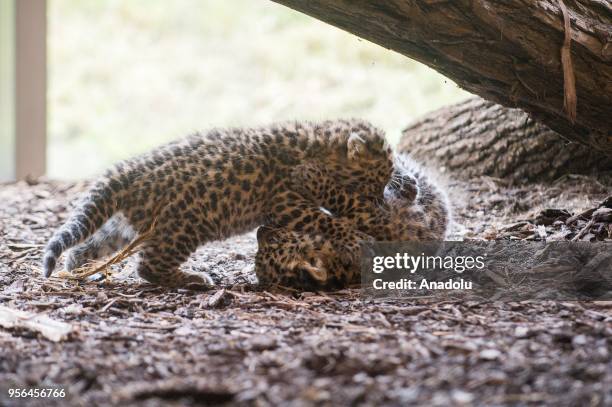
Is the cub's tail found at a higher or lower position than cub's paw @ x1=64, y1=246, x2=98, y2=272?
higher

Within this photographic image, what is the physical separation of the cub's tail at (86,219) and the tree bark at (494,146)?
114 inches

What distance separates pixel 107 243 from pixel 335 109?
563cm

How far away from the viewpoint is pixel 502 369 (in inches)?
95.4

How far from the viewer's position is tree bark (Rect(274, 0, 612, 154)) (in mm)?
3738

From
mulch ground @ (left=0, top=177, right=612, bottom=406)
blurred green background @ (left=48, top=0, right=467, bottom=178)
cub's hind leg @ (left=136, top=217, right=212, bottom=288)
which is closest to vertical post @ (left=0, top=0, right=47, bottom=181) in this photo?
blurred green background @ (left=48, top=0, right=467, bottom=178)

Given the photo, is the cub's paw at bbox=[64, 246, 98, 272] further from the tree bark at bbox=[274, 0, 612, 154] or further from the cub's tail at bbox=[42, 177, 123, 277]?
the tree bark at bbox=[274, 0, 612, 154]

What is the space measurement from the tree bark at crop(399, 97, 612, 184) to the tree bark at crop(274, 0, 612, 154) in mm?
1332

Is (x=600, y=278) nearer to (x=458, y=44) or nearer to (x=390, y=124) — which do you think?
(x=458, y=44)

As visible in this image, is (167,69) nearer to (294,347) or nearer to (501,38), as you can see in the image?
(501,38)

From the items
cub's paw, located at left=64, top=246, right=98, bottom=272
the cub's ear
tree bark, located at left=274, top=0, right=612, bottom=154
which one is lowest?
cub's paw, located at left=64, top=246, right=98, bottom=272

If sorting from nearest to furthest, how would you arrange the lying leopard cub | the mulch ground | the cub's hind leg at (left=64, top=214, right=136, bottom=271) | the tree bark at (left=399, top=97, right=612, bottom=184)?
the mulch ground < the lying leopard cub < the cub's hind leg at (left=64, top=214, right=136, bottom=271) < the tree bark at (left=399, top=97, right=612, bottom=184)

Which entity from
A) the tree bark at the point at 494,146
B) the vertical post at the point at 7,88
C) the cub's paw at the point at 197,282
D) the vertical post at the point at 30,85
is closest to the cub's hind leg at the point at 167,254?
the cub's paw at the point at 197,282

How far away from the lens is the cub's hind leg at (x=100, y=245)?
14.4ft

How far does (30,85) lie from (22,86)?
81 mm
